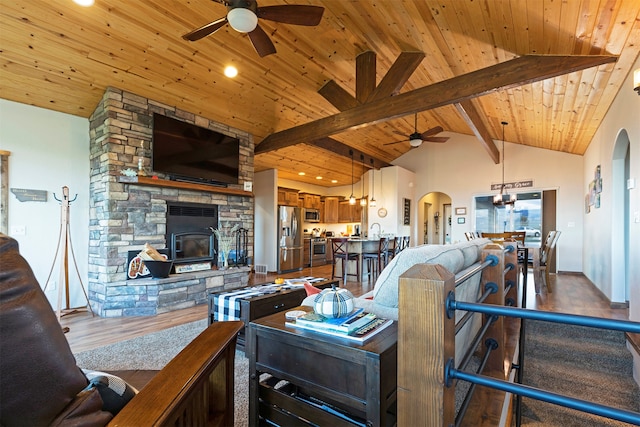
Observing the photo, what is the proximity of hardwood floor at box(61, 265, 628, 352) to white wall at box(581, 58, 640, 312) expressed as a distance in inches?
12.0

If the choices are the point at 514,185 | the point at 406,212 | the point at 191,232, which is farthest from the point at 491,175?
the point at 191,232

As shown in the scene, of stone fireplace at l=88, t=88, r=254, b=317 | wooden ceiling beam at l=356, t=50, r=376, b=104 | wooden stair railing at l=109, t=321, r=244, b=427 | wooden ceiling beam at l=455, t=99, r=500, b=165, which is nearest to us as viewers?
wooden stair railing at l=109, t=321, r=244, b=427

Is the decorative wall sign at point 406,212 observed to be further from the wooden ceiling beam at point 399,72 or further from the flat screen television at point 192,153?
the flat screen television at point 192,153

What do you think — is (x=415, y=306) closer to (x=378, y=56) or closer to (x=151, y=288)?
(x=151, y=288)

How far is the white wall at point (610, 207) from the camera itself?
2.91 meters

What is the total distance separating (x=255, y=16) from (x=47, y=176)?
135 inches

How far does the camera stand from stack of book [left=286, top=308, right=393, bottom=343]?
1.07 metres

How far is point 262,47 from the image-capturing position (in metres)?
2.98

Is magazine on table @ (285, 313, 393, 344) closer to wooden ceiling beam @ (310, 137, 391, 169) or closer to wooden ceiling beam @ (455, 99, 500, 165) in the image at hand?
wooden ceiling beam @ (455, 99, 500, 165)

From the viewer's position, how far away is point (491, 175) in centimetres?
813

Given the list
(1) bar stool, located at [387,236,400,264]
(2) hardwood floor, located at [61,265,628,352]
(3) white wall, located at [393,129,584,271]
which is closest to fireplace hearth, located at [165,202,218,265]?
(2) hardwood floor, located at [61,265,628,352]

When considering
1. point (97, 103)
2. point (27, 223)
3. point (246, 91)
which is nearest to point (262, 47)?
point (246, 91)

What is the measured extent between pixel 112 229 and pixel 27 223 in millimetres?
914

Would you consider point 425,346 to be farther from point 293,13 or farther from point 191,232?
point 191,232
